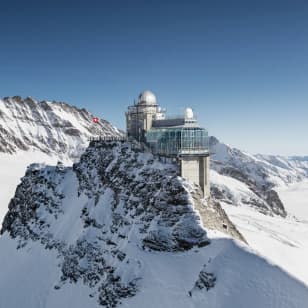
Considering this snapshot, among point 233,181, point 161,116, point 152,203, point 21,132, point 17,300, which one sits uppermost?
point 21,132

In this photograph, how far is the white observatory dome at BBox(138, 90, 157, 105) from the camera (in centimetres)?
5344

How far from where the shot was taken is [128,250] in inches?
1516

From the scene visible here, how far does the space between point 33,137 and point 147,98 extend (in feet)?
445

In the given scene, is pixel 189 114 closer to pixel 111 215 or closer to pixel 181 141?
pixel 181 141

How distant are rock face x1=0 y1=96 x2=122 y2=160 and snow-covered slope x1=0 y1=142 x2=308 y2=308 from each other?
112 metres

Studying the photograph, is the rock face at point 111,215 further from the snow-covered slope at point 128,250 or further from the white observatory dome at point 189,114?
the white observatory dome at point 189,114

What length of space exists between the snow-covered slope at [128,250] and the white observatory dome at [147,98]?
7.32 m

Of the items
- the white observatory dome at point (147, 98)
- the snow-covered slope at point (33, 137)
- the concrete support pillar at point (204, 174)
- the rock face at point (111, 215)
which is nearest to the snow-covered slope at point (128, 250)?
the rock face at point (111, 215)

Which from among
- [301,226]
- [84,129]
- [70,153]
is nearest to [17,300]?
[301,226]

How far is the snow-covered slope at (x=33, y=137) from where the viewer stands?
15600cm

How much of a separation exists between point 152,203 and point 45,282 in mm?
19449

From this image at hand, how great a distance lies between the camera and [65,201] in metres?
58.9

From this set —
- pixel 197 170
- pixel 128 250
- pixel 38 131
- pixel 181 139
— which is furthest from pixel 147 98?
pixel 38 131

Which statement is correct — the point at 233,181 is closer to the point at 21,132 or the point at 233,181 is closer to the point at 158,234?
the point at 21,132
